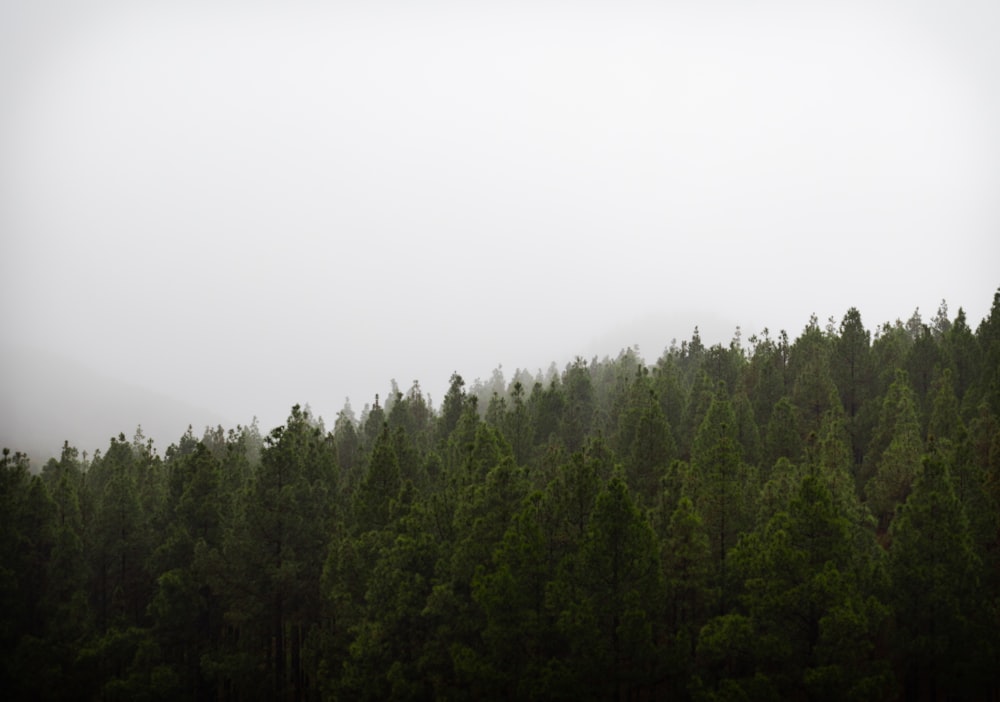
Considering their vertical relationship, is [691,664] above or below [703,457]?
below

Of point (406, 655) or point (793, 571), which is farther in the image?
point (406, 655)

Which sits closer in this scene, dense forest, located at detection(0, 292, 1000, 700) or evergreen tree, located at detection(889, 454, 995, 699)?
evergreen tree, located at detection(889, 454, 995, 699)

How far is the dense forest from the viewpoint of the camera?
79.0ft

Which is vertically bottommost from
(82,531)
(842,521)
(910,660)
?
(910,660)

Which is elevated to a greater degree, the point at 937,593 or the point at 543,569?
the point at 543,569

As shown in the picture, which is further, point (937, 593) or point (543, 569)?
point (543, 569)

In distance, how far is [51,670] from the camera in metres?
32.6

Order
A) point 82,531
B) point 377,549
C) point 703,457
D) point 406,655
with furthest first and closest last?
point 82,531
point 703,457
point 377,549
point 406,655

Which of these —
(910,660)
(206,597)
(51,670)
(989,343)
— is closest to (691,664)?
(910,660)

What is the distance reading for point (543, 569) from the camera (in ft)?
85.8

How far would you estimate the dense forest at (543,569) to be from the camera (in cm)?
2408

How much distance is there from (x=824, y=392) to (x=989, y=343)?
1225cm

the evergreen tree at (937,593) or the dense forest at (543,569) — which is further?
the dense forest at (543,569)

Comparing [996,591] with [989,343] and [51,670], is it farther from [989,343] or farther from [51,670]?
[51,670]
